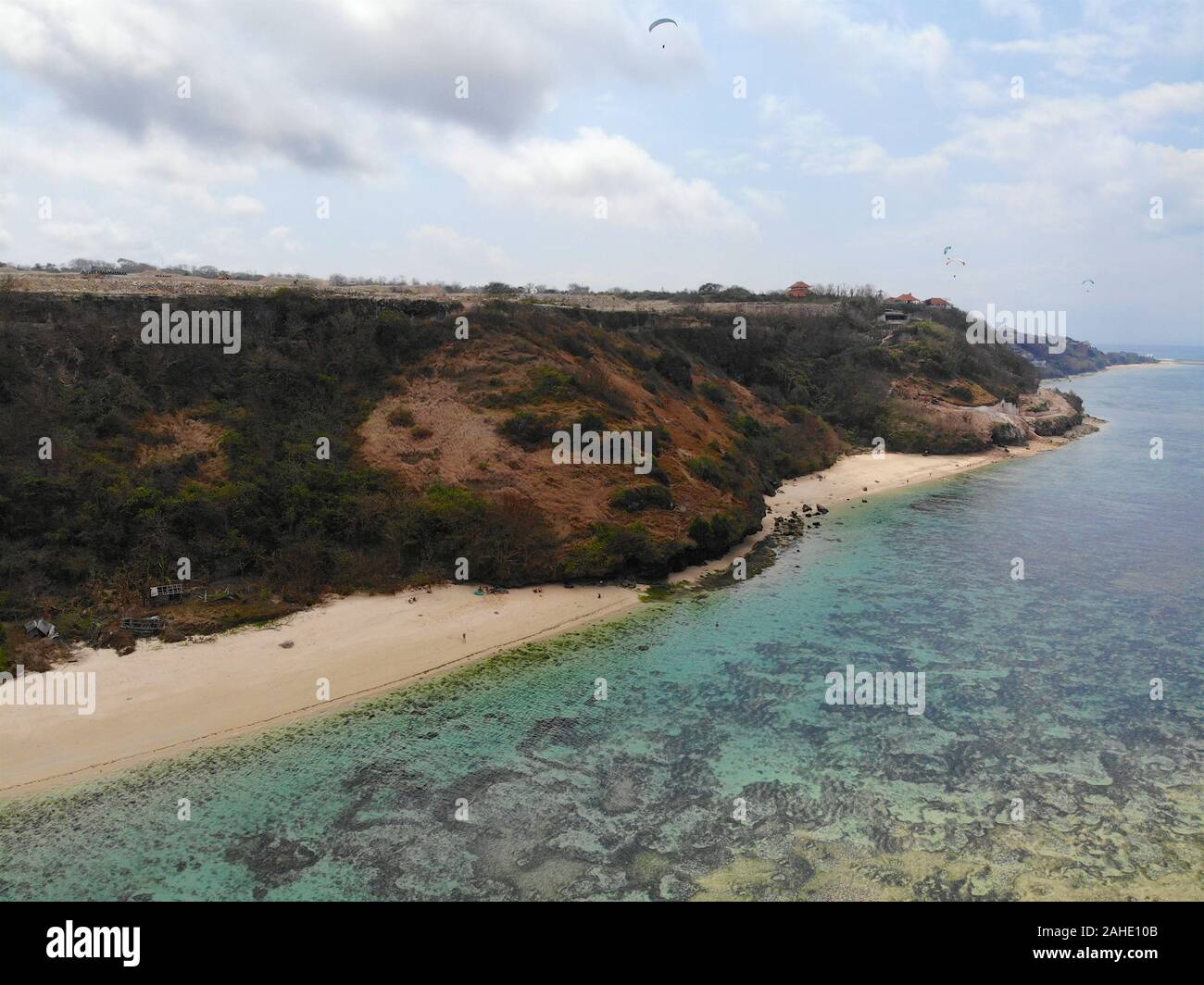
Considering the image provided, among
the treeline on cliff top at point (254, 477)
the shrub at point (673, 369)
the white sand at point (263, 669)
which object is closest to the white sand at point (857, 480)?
the treeline on cliff top at point (254, 477)

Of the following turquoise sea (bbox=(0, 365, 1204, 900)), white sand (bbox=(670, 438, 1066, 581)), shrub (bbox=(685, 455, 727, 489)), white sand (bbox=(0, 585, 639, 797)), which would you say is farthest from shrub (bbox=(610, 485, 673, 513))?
turquoise sea (bbox=(0, 365, 1204, 900))

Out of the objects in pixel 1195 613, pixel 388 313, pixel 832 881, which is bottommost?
pixel 832 881

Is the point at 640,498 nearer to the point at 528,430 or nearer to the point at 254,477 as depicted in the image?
the point at 528,430

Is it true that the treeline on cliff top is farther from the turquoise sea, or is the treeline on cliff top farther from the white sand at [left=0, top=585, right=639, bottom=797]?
the turquoise sea

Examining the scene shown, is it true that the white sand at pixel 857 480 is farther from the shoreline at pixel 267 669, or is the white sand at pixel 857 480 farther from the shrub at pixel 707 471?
the shoreline at pixel 267 669

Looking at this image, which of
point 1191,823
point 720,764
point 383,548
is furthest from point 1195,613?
point 383,548

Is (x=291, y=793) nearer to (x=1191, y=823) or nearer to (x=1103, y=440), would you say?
(x=1191, y=823)
